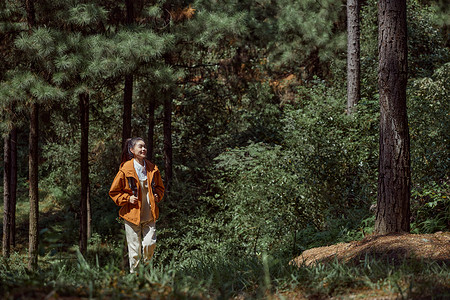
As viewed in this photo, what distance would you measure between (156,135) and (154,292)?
48.9 ft

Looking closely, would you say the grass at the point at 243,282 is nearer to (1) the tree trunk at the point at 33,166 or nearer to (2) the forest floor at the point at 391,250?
(2) the forest floor at the point at 391,250

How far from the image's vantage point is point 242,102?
17.6m

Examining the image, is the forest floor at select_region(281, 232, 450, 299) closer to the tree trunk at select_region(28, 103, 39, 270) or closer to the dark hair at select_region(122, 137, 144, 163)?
the dark hair at select_region(122, 137, 144, 163)

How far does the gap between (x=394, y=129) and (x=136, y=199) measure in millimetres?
3461

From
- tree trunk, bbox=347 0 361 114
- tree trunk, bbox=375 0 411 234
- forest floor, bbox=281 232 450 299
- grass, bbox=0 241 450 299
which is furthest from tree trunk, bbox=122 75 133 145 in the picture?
grass, bbox=0 241 450 299

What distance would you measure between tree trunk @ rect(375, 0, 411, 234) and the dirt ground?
0.40m

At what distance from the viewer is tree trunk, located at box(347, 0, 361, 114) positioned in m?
12.2

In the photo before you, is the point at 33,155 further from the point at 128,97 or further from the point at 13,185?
the point at 13,185

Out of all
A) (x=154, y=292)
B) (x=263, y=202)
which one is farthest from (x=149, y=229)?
(x=263, y=202)

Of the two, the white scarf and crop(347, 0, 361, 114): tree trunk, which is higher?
crop(347, 0, 361, 114): tree trunk

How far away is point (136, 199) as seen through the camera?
6125mm

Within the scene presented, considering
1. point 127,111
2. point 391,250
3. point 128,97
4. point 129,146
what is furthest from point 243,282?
point 128,97

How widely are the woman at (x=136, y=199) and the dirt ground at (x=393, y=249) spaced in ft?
6.48

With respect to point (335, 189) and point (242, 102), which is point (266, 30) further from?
point (335, 189)
